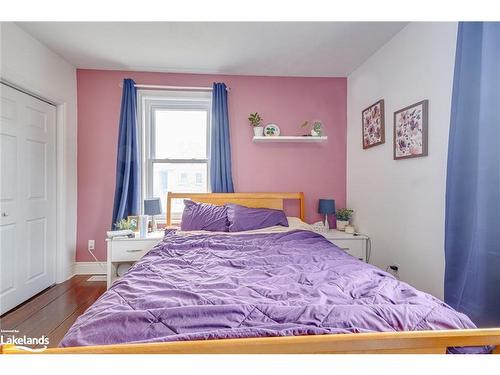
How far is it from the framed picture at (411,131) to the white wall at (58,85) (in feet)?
10.4

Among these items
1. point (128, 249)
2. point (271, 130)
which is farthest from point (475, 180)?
point (128, 249)

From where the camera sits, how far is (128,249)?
244 cm

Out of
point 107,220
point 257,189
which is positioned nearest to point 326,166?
point 257,189

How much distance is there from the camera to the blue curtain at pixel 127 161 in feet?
9.00

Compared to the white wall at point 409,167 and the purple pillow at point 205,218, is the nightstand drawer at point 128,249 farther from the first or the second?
the white wall at point 409,167

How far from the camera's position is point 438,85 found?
1.74 m

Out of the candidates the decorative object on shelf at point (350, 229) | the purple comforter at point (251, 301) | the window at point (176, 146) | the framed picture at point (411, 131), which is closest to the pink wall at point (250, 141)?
the window at point (176, 146)

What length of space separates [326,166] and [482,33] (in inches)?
75.3

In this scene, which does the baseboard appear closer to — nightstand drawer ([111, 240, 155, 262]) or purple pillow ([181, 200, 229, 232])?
nightstand drawer ([111, 240, 155, 262])

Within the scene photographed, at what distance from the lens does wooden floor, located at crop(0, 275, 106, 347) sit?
173 cm

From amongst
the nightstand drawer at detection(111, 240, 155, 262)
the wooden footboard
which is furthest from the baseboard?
the wooden footboard

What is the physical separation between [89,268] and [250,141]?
235 cm

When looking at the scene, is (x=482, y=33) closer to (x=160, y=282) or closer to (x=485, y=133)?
(x=485, y=133)

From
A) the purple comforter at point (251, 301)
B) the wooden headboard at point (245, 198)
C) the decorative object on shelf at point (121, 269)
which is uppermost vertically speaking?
the wooden headboard at point (245, 198)
